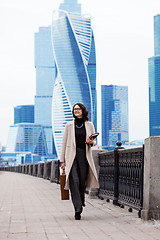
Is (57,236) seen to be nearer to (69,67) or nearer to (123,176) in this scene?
(123,176)

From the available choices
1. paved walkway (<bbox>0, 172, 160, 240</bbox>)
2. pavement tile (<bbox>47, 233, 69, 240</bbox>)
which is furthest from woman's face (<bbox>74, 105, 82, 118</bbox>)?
pavement tile (<bbox>47, 233, 69, 240</bbox>)

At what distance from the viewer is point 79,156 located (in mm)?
7590

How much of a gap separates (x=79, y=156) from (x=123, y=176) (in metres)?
1.41

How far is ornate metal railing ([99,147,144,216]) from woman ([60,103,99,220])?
682 millimetres

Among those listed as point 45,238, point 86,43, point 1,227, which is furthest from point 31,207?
point 86,43

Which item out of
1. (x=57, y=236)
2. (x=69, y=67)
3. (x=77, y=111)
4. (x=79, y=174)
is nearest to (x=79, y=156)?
(x=79, y=174)

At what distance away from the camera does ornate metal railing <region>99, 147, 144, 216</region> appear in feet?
24.8

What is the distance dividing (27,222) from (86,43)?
180m

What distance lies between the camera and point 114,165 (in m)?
9.34

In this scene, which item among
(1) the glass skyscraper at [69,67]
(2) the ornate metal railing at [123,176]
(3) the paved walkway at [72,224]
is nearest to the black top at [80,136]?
(2) the ornate metal railing at [123,176]

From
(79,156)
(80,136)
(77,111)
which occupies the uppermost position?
(77,111)

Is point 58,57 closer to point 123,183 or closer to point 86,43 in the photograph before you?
point 86,43

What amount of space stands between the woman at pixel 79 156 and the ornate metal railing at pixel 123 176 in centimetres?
68

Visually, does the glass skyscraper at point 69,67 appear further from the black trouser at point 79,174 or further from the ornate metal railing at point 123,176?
the black trouser at point 79,174
